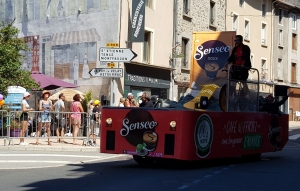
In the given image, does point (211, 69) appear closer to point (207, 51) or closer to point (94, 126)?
point (207, 51)

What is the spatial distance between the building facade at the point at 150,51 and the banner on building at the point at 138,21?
222mm

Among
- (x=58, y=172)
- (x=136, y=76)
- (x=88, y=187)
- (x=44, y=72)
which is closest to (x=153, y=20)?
(x=136, y=76)

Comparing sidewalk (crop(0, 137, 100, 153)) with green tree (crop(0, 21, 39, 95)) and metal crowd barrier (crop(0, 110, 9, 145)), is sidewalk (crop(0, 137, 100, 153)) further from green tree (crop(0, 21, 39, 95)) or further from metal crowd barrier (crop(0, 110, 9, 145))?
green tree (crop(0, 21, 39, 95))

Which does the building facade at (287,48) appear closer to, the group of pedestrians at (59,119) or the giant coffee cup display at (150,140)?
the group of pedestrians at (59,119)

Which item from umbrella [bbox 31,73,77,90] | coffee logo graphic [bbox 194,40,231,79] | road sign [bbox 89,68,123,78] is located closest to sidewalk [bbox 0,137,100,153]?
road sign [bbox 89,68,123,78]

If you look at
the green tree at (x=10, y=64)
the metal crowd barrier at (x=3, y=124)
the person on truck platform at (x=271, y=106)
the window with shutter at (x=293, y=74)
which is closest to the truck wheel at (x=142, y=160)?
the person on truck platform at (x=271, y=106)

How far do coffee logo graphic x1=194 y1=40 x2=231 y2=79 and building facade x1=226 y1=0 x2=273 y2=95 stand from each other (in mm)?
18452

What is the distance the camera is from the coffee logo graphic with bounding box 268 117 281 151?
1586 cm

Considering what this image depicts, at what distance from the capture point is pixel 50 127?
774 inches

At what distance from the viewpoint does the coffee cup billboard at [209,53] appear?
19875 mm

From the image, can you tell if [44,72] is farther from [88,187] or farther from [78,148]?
[88,187]

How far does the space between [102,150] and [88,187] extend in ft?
11.2

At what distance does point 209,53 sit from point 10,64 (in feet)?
25.4

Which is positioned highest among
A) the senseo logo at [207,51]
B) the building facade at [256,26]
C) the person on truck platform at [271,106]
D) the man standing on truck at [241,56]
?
the building facade at [256,26]
